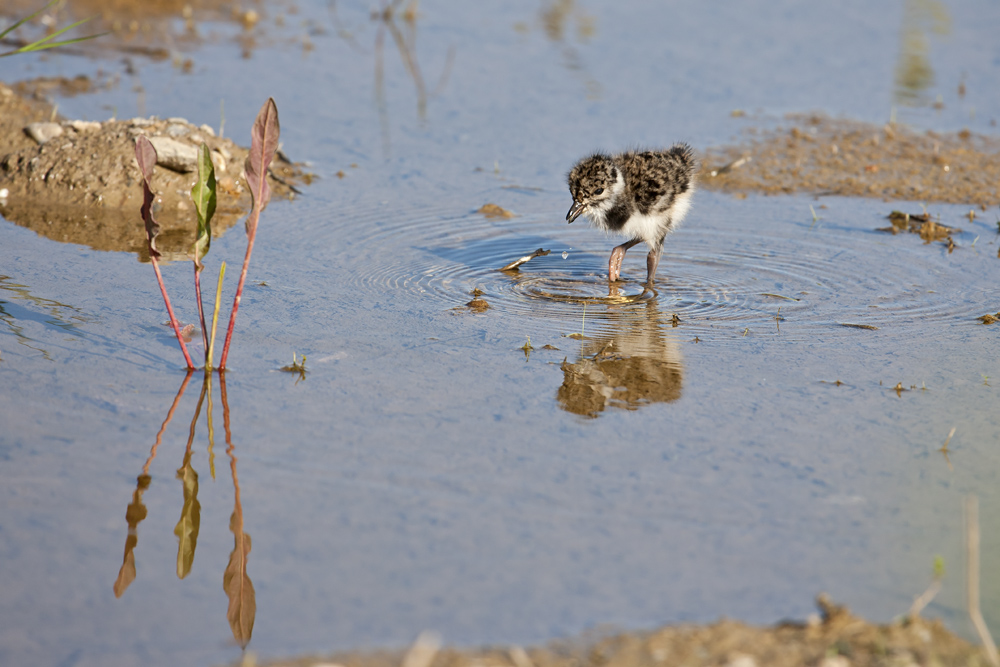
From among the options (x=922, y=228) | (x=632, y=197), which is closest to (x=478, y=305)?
(x=632, y=197)

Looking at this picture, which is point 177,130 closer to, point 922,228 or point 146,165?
point 146,165

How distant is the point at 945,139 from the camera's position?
9.38m

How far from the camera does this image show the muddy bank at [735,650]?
2984 millimetres

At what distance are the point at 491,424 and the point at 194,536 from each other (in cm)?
138

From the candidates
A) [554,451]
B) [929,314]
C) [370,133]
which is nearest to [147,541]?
[554,451]

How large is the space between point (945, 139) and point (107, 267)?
7.49m

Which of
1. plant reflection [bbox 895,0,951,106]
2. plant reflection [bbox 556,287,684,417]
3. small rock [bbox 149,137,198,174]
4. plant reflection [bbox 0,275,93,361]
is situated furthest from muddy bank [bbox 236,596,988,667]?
plant reflection [bbox 895,0,951,106]

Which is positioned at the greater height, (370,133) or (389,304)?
(370,133)

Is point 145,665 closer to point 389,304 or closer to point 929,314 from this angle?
point 389,304

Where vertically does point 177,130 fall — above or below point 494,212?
above

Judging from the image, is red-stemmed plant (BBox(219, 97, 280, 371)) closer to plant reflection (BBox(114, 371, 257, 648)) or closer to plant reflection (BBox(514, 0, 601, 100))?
plant reflection (BBox(114, 371, 257, 648))

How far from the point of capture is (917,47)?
1260 cm

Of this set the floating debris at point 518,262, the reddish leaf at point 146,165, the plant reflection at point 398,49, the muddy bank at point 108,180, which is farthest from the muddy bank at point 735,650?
the plant reflection at point 398,49

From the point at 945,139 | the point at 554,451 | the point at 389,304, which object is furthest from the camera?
the point at 945,139
